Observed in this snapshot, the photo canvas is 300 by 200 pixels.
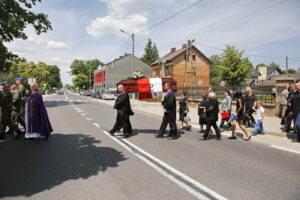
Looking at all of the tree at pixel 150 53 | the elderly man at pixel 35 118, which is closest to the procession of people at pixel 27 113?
the elderly man at pixel 35 118

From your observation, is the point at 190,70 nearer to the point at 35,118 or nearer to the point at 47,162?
the point at 35,118

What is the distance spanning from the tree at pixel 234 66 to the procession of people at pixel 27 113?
3479 centimetres

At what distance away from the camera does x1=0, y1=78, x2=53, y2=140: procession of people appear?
7.04 meters

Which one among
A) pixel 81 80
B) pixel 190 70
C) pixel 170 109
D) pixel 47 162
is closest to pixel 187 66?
pixel 190 70

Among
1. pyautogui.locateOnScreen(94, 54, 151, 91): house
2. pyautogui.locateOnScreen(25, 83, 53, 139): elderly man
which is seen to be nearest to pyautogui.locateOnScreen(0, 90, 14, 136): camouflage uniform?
pyautogui.locateOnScreen(25, 83, 53, 139): elderly man

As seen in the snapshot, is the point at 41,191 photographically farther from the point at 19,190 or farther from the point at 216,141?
the point at 216,141

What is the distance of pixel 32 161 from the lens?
5.01m

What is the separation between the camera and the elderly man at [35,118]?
7.02 m

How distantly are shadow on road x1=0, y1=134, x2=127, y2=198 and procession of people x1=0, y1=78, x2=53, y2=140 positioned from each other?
367 mm

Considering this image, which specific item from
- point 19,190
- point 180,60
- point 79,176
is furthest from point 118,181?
point 180,60

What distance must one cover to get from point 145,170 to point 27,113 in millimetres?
4656

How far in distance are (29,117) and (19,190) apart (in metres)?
4.01

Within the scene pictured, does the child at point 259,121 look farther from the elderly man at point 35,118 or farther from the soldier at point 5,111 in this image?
the soldier at point 5,111

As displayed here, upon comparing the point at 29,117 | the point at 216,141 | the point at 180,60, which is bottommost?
the point at 216,141
